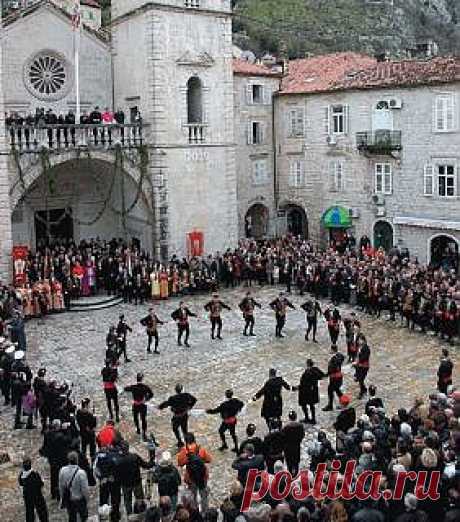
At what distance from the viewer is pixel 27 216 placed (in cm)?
3073

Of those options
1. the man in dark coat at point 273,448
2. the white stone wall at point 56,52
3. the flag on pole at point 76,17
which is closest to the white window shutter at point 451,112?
the white stone wall at point 56,52

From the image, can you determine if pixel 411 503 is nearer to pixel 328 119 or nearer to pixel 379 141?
pixel 379 141

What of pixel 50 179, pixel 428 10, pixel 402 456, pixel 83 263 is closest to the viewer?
pixel 402 456

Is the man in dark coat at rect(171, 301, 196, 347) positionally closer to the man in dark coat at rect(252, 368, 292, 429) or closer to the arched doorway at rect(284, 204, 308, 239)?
the man in dark coat at rect(252, 368, 292, 429)

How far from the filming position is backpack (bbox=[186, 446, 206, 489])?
11.4 metres

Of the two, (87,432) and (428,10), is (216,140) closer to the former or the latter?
(87,432)

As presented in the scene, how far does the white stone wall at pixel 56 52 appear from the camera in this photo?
29719 millimetres

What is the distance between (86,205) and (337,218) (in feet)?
37.6

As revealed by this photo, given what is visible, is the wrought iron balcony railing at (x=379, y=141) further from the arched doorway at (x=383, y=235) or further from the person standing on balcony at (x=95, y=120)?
the person standing on balcony at (x=95, y=120)

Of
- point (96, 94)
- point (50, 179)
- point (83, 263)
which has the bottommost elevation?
point (83, 263)

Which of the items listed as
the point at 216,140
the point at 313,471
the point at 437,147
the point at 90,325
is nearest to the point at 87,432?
the point at 313,471

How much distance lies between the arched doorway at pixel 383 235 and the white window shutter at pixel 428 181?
256cm

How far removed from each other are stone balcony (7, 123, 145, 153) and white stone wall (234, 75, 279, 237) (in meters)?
7.75

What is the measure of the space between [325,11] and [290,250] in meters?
58.0
